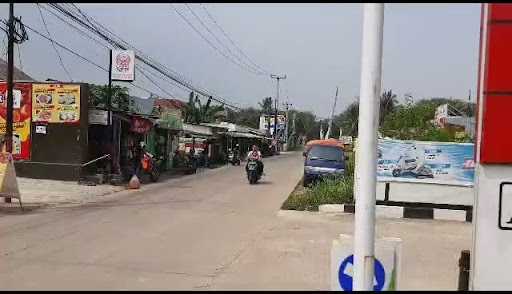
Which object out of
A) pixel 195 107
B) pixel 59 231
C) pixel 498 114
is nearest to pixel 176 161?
pixel 195 107

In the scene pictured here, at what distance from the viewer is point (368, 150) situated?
10.3 feet

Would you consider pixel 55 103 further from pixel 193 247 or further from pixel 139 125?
pixel 193 247

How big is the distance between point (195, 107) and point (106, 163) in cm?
2651

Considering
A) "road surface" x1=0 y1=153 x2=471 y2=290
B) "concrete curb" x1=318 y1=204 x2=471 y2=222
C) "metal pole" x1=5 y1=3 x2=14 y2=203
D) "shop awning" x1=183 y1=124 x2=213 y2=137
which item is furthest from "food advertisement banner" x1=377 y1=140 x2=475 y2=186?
"shop awning" x1=183 y1=124 x2=213 y2=137

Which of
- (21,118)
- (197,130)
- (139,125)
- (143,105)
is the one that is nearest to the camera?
(21,118)

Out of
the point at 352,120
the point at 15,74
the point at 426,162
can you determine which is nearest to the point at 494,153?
the point at 426,162

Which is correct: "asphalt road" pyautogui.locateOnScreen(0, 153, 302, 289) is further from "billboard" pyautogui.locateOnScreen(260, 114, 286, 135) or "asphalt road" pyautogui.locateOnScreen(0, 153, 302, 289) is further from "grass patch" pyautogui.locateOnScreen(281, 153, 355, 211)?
"billboard" pyautogui.locateOnScreen(260, 114, 286, 135)

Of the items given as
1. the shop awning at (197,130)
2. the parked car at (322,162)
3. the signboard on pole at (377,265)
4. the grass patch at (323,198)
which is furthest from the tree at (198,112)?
the signboard on pole at (377,265)

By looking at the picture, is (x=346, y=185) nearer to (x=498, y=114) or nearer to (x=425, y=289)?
(x=425, y=289)

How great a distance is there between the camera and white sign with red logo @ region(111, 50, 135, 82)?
22.3 metres

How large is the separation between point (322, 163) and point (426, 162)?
980 centimetres

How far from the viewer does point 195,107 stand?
162 feet

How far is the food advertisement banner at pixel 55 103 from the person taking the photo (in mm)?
21641

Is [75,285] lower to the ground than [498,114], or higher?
lower
